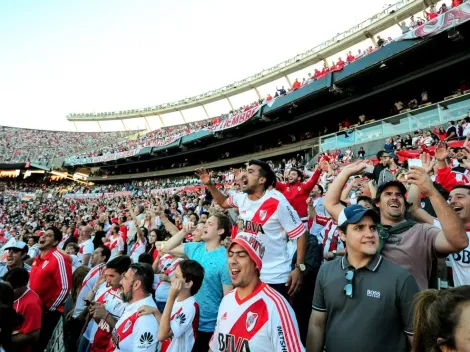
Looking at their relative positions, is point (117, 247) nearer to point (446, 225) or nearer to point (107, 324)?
point (107, 324)

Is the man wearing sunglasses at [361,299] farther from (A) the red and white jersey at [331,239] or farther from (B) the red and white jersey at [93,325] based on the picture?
(B) the red and white jersey at [93,325]

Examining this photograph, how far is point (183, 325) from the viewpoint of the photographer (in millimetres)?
2549

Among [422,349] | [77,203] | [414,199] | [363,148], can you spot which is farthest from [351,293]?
[77,203]

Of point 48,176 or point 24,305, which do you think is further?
point 48,176

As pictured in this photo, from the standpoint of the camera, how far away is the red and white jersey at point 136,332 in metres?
2.60

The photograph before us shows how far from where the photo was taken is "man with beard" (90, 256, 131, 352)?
3.10 meters

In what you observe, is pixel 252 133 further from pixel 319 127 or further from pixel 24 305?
pixel 24 305

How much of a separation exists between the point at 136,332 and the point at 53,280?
2.28m

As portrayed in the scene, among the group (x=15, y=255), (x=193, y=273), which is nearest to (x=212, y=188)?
(x=193, y=273)

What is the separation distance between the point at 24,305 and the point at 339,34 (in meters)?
31.4

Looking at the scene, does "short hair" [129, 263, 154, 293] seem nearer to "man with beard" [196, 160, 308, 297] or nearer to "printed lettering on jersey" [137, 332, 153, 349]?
"printed lettering on jersey" [137, 332, 153, 349]

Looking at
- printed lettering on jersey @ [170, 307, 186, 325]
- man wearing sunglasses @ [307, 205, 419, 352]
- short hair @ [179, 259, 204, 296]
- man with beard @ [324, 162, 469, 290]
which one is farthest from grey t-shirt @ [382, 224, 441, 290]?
printed lettering on jersey @ [170, 307, 186, 325]

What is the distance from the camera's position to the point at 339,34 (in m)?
29.0

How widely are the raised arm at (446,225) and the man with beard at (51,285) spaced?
4.31 m
